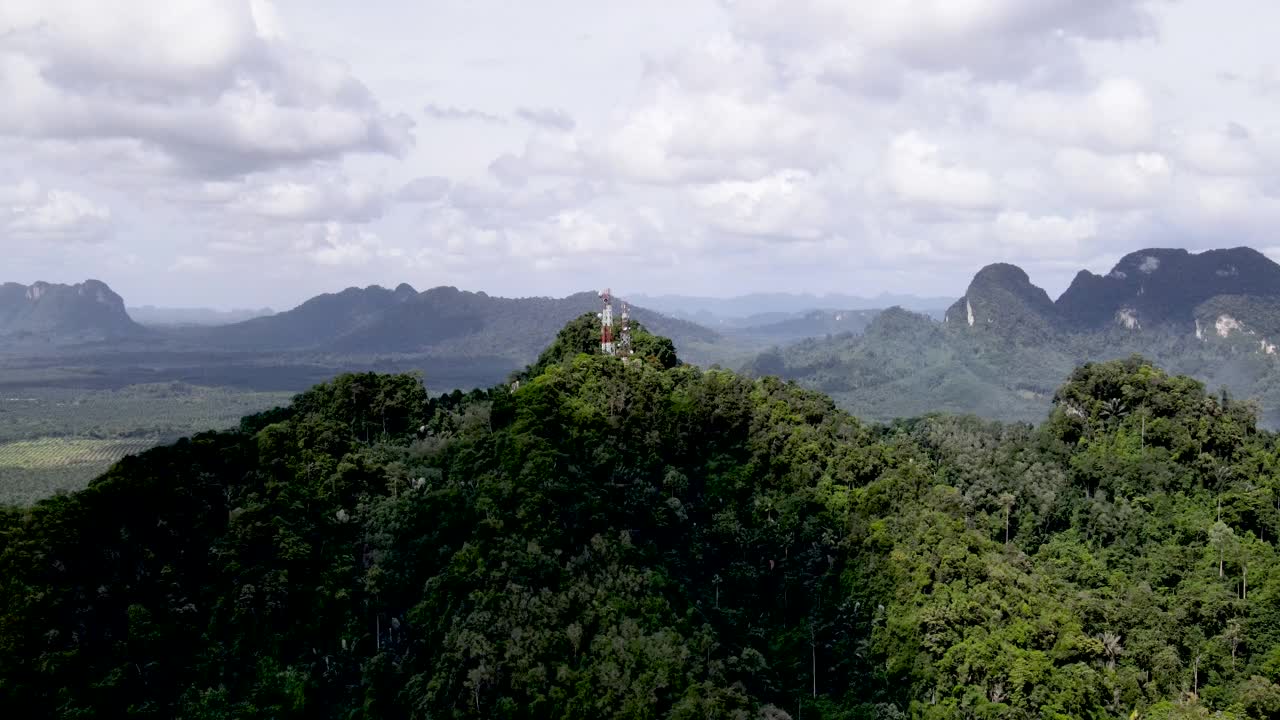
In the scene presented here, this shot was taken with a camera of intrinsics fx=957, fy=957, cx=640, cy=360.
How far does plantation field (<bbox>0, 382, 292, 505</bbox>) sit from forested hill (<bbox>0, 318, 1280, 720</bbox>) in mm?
42494

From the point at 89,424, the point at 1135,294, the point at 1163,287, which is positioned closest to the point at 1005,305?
the point at 1135,294

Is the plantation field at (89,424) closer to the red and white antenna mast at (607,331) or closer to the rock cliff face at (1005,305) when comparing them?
the red and white antenna mast at (607,331)

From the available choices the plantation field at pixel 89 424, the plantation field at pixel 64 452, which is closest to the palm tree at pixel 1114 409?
the plantation field at pixel 89 424

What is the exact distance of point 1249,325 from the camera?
162250mm

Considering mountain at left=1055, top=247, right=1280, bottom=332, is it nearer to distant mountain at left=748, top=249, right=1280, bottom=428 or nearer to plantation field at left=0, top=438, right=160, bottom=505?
distant mountain at left=748, top=249, right=1280, bottom=428

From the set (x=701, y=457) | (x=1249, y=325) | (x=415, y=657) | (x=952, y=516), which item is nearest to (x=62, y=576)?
(x=415, y=657)

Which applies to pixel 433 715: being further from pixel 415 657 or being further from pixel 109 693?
pixel 109 693

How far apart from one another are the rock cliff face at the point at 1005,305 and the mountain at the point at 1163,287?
5906mm

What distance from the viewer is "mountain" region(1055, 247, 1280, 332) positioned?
6954 inches

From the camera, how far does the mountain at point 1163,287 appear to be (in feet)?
579

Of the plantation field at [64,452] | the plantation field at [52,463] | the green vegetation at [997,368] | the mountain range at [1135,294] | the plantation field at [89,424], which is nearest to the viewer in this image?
the plantation field at [52,463]

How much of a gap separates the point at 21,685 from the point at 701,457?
2881cm

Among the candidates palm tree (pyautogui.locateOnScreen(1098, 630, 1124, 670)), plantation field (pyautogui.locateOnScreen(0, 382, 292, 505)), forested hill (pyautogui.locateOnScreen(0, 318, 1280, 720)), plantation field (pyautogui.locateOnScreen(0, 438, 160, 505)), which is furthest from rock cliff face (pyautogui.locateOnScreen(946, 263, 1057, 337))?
palm tree (pyautogui.locateOnScreen(1098, 630, 1124, 670))

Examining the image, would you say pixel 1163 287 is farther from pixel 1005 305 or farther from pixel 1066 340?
pixel 1005 305
